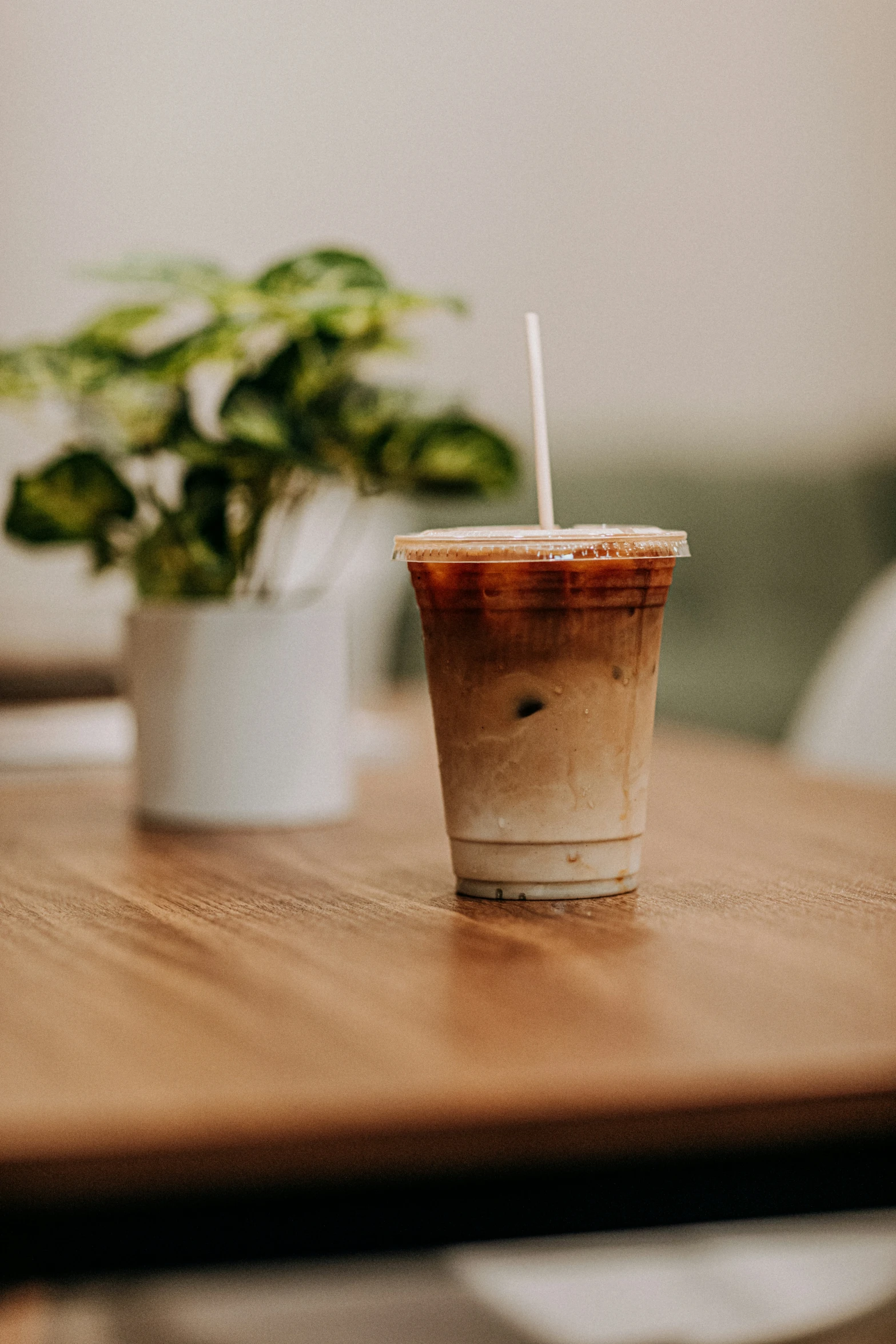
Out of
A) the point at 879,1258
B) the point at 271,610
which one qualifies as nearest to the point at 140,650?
the point at 271,610

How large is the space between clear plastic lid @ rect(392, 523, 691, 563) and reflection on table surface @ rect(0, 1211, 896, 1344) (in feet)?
2.05

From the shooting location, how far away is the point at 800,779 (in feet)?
3.73

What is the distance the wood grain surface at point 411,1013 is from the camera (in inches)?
15.2

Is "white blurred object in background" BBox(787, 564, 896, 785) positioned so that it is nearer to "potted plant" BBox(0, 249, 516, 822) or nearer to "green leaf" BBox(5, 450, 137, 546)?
"potted plant" BBox(0, 249, 516, 822)

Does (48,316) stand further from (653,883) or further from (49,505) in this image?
(653,883)

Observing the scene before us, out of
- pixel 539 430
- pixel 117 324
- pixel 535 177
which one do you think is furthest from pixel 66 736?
pixel 535 177

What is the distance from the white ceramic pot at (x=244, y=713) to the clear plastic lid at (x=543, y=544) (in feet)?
0.96

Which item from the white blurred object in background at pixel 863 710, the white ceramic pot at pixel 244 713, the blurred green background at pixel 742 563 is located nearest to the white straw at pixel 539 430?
the white ceramic pot at pixel 244 713

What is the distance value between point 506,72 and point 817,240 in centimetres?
81

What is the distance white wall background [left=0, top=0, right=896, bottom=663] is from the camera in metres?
2.95

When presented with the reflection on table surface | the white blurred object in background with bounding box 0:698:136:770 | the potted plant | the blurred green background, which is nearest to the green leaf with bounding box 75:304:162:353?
the potted plant

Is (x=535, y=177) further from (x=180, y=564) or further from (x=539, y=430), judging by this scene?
(x=539, y=430)

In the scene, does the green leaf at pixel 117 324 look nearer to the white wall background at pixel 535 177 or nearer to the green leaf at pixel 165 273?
the green leaf at pixel 165 273

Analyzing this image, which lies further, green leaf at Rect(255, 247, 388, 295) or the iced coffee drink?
green leaf at Rect(255, 247, 388, 295)
